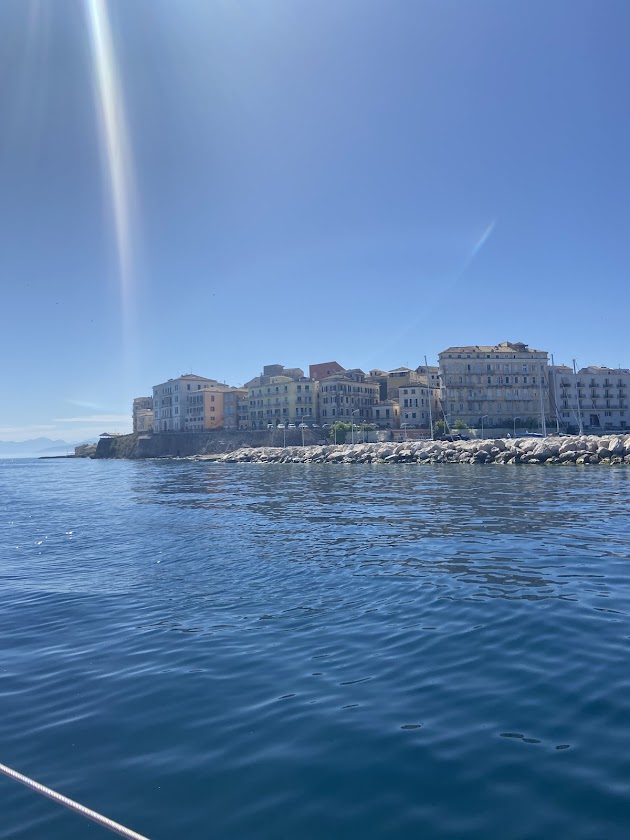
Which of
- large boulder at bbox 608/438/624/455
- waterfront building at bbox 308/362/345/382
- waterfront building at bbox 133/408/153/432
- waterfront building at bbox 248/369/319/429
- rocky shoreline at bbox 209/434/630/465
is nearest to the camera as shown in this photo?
large boulder at bbox 608/438/624/455

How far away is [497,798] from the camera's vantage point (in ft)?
15.7

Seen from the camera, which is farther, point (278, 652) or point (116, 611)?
point (116, 611)

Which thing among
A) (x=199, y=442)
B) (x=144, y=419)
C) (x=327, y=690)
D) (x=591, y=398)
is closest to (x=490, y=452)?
(x=327, y=690)

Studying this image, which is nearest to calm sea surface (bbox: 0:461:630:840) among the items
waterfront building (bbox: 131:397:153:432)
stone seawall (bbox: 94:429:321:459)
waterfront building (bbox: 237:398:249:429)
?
stone seawall (bbox: 94:429:321:459)

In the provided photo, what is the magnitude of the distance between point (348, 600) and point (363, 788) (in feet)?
19.4

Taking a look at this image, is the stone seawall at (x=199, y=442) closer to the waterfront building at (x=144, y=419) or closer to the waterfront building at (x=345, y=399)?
the waterfront building at (x=345, y=399)

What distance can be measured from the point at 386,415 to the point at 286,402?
19.8 meters

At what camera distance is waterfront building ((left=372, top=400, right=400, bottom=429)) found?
391ft

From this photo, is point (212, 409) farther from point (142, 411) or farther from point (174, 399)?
point (142, 411)

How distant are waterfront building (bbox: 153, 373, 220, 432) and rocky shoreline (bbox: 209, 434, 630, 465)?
5818 centimetres

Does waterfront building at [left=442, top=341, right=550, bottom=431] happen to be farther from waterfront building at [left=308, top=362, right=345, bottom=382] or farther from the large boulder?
the large boulder

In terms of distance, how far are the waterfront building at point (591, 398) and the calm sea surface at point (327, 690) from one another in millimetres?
106487

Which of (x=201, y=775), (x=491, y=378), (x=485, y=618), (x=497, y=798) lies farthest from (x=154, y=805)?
(x=491, y=378)

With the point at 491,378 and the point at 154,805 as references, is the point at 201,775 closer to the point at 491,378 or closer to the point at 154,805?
the point at 154,805
